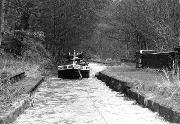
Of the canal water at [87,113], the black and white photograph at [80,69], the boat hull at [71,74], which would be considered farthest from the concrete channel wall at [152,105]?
the boat hull at [71,74]

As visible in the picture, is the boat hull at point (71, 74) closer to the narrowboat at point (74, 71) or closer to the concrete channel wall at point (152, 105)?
the narrowboat at point (74, 71)

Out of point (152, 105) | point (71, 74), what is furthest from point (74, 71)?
point (152, 105)

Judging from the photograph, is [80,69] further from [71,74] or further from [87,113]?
[87,113]

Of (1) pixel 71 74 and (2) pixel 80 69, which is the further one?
(2) pixel 80 69

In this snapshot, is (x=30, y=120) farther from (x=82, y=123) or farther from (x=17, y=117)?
(x=82, y=123)

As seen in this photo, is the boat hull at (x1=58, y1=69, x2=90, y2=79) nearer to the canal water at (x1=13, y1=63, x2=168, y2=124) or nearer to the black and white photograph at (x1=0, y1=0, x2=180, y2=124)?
the black and white photograph at (x1=0, y1=0, x2=180, y2=124)

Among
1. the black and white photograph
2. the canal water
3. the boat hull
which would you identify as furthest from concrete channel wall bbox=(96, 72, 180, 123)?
the boat hull

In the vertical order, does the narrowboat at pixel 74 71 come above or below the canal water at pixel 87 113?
above

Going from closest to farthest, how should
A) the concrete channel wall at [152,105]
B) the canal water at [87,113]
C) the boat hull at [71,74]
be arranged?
the concrete channel wall at [152,105], the canal water at [87,113], the boat hull at [71,74]

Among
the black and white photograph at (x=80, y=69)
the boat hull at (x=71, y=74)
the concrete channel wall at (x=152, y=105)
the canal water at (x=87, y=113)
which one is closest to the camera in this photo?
the concrete channel wall at (x=152, y=105)

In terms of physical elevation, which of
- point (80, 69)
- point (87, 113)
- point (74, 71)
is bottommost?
point (87, 113)

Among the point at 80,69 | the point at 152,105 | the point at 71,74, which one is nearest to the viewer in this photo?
the point at 152,105

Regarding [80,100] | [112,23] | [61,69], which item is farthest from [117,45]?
[80,100]

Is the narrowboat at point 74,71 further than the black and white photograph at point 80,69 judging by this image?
Yes
